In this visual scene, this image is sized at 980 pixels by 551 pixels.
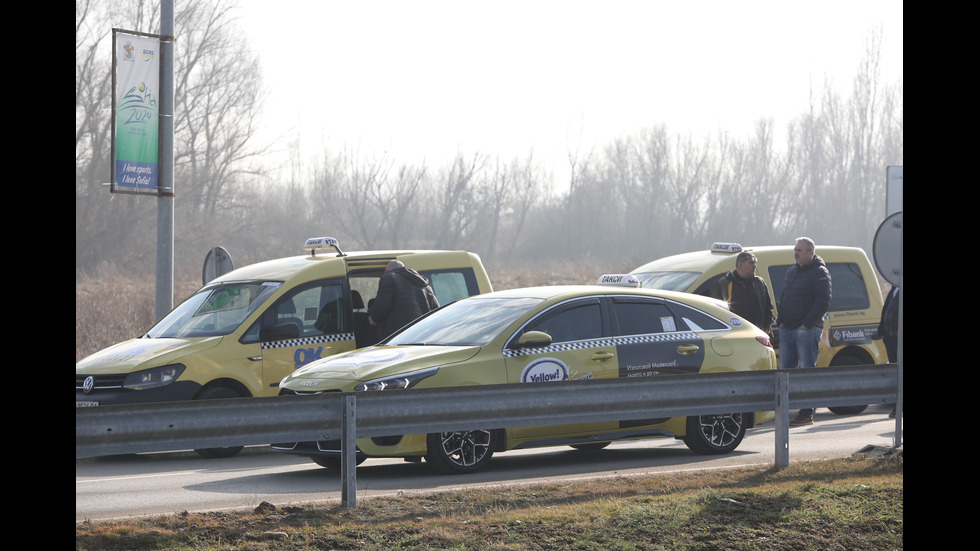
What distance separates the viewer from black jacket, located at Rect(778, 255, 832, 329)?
499 inches

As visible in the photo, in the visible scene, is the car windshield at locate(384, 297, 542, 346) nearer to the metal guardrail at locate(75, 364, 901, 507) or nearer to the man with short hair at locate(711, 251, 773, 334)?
the metal guardrail at locate(75, 364, 901, 507)

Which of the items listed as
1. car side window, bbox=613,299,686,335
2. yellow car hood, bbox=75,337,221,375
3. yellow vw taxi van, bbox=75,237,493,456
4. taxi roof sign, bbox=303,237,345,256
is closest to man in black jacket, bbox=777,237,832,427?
car side window, bbox=613,299,686,335

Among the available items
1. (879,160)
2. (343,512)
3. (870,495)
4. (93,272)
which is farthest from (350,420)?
(879,160)

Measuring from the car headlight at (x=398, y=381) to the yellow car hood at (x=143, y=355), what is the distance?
10.1ft

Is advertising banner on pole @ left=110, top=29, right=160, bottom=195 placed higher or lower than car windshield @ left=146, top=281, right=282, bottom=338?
higher

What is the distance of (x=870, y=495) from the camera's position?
23.9 ft

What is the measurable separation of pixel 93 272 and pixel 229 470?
40.3 metres

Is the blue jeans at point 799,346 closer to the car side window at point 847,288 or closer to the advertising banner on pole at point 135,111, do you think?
the car side window at point 847,288

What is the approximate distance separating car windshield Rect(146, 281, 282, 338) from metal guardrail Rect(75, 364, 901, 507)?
4.44m

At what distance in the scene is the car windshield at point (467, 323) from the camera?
9.52 metres

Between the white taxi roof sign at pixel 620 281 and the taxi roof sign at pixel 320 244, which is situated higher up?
the taxi roof sign at pixel 320 244

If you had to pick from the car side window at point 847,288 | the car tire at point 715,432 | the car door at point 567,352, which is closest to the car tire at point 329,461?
the car door at point 567,352

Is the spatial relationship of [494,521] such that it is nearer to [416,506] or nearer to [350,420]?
[416,506]

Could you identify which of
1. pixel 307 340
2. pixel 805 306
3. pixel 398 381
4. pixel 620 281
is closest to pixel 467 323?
pixel 398 381
